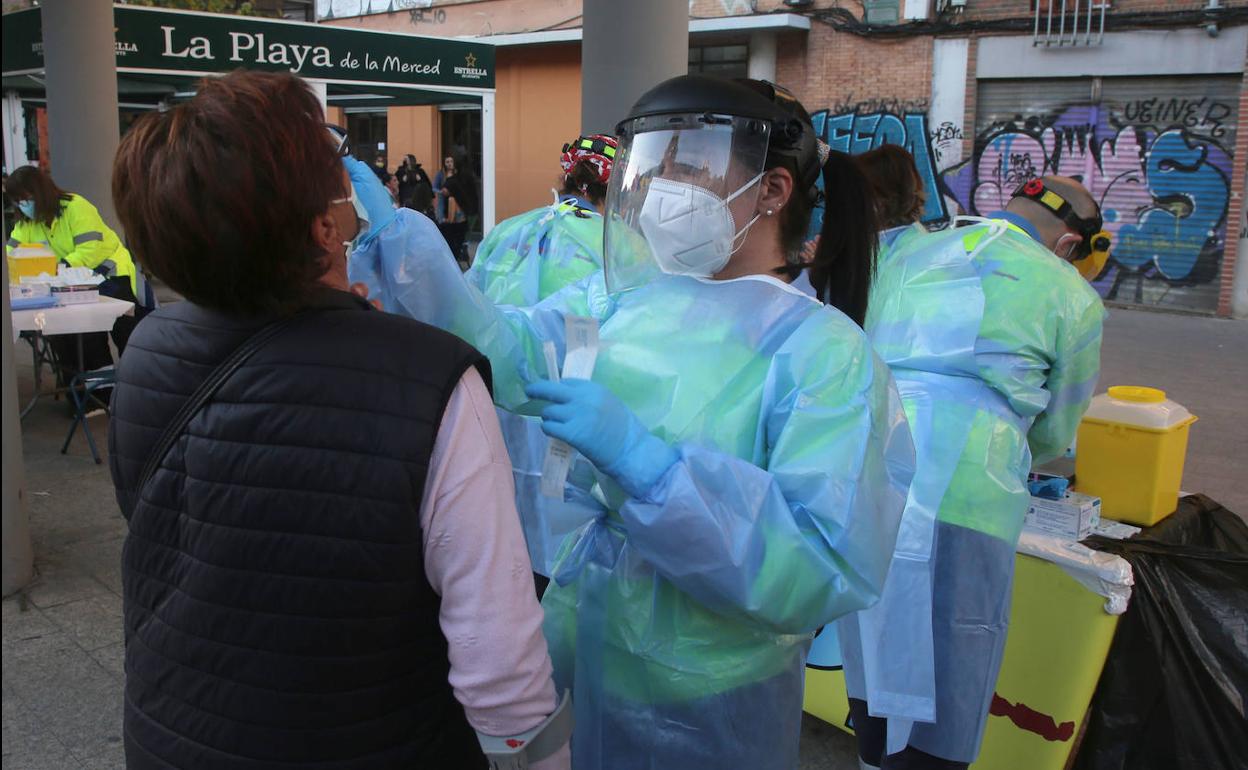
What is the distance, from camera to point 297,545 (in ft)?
4.01

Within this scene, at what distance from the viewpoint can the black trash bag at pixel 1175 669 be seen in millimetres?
2580

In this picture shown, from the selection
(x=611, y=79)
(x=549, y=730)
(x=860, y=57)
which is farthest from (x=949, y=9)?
(x=549, y=730)

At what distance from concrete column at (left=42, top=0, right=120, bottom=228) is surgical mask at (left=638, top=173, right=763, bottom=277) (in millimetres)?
8395

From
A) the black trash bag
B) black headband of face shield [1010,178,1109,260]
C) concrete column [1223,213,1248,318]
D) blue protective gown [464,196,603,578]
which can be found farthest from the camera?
concrete column [1223,213,1248,318]

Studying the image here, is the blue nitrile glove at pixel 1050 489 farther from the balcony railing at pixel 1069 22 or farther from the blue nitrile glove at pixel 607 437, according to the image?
the balcony railing at pixel 1069 22

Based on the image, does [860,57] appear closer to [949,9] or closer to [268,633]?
[949,9]

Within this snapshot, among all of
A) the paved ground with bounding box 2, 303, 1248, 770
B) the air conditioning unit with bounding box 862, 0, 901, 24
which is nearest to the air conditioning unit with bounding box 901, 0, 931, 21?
the air conditioning unit with bounding box 862, 0, 901, 24

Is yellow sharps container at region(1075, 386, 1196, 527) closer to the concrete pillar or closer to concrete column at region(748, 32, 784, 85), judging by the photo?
the concrete pillar

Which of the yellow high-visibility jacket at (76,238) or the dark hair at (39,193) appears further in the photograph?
the yellow high-visibility jacket at (76,238)

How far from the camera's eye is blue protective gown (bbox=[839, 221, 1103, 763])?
2422 mm

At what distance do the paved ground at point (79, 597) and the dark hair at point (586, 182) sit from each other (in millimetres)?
2094

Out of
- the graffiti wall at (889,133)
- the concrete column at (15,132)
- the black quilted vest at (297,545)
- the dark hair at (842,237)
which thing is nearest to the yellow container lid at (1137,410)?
the dark hair at (842,237)

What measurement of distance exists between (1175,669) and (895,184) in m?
1.54

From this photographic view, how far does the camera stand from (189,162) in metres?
1.16
